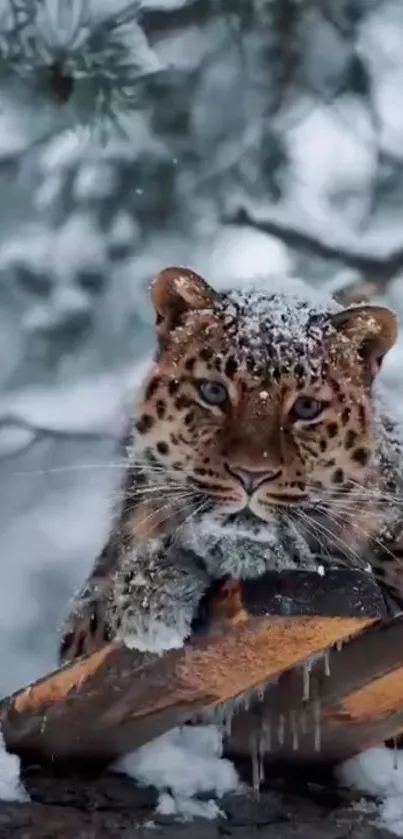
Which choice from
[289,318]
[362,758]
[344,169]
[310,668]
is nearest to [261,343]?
[289,318]

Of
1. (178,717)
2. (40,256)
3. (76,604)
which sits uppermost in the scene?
(40,256)

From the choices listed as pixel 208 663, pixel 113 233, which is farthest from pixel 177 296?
pixel 208 663

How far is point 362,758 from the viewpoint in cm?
148

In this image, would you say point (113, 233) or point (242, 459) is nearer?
point (242, 459)

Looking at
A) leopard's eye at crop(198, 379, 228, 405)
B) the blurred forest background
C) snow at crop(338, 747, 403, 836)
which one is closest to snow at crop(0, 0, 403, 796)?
the blurred forest background

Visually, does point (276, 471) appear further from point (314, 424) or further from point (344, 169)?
point (344, 169)

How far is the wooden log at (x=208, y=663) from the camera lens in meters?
1.45

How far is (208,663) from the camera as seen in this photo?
145cm

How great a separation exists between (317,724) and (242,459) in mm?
347

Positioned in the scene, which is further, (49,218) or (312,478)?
(49,218)

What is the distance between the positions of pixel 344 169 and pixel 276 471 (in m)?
0.41

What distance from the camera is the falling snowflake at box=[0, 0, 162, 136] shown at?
154 centimetres

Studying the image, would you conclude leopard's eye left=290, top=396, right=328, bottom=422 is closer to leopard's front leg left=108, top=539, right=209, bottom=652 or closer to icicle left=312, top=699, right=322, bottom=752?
leopard's front leg left=108, top=539, right=209, bottom=652

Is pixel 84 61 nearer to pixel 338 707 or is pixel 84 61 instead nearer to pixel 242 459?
pixel 242 459
